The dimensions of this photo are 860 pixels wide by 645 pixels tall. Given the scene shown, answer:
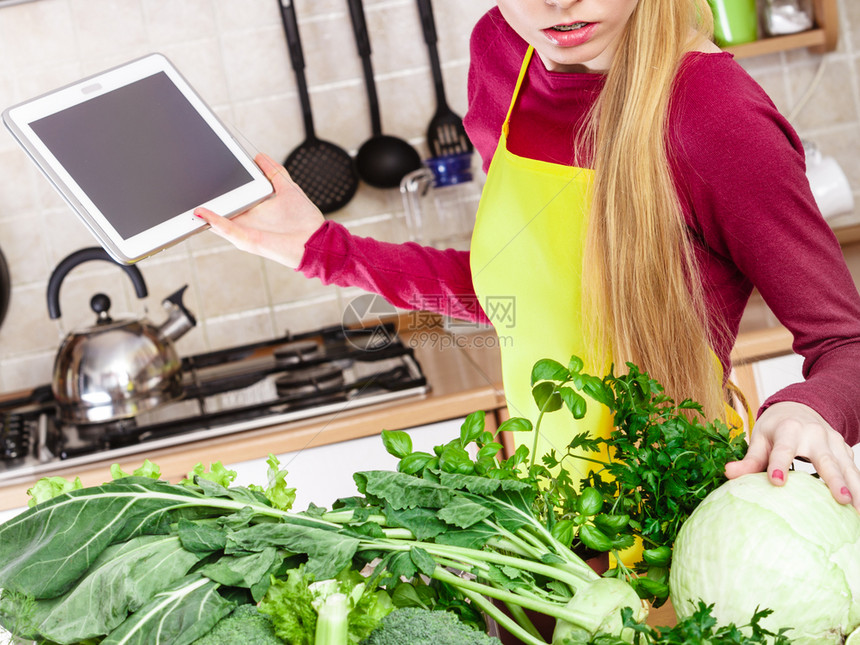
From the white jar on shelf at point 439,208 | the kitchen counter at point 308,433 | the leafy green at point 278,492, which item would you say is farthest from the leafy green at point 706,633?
the white jar on shelf at point 439,208

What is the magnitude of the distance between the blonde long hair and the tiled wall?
106 centimetres

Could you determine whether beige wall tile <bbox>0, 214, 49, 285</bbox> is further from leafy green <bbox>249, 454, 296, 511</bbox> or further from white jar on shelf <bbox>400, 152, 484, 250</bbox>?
leafy green <bbox>249, 454, 296, 511</bbox>

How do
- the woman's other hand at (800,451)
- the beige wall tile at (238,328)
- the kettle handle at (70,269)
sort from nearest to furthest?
the woman's other hand at (800,451) → the kettle handle at (70,269) → the beige wall tile at (238,328)

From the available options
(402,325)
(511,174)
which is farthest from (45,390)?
(511,174)

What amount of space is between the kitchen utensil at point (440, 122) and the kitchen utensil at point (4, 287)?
919mm

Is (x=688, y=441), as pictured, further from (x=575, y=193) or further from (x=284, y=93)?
(x=284, y=93)

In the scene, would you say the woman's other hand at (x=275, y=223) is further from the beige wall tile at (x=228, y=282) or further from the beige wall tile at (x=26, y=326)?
the beige wall tile at (x=26, y=326)

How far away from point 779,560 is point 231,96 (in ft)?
5.16

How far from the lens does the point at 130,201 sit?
3.19ft

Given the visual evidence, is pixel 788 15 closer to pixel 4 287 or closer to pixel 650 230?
pixel 650 230

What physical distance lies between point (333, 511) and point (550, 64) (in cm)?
59

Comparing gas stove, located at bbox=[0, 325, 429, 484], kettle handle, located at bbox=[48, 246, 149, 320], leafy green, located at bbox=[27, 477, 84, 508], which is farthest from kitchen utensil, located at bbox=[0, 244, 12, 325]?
leafy green, located at bbox=[27, 477, 84, 508]

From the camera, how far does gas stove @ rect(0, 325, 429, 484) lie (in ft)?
4.33

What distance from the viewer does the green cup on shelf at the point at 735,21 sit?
1.70 m
